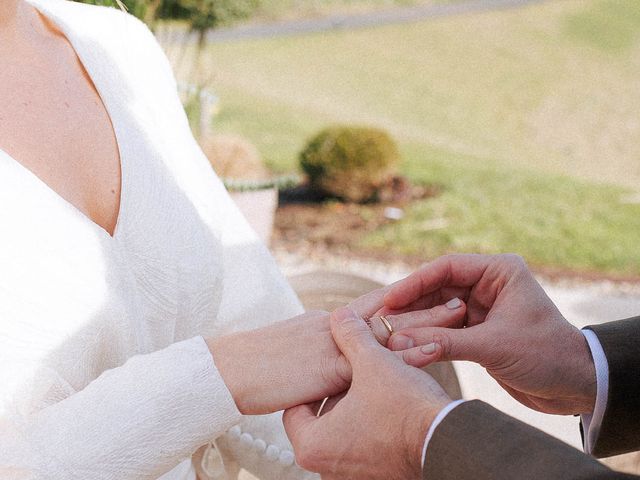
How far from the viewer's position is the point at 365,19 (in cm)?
1938

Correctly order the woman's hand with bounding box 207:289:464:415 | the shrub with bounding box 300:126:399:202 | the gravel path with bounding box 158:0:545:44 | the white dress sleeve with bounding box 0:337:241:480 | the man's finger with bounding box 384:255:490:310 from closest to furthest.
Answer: the white dress sleeve with bounding box 0:337:241:480
the woman's hand with bounding box 207:289:464:415
the man's finger with bounding box 384:255:490:310
the shrub with bounding box 300:126:399:202
the gravel path with bounding box 158:0:545:44

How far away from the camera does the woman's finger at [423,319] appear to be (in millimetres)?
1597

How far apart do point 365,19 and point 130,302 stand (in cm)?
1888

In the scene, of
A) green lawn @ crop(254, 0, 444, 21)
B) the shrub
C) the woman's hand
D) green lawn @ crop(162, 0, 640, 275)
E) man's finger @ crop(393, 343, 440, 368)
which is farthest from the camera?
green lawn @ crop(254, 0, 444, 21)

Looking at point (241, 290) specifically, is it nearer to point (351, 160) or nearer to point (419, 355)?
point (419, 355)

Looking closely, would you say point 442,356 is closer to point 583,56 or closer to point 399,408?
point 399,408

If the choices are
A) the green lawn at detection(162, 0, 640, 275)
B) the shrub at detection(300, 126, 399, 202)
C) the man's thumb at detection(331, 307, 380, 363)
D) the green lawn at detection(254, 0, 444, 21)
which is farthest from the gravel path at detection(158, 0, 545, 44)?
the man's thumb at detection(331, 307, 380, 363)

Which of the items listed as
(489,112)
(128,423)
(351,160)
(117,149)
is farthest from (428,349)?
(489,112)

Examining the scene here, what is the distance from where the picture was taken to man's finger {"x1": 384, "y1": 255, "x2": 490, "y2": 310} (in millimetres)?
1694

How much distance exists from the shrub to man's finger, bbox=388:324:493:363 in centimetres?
553

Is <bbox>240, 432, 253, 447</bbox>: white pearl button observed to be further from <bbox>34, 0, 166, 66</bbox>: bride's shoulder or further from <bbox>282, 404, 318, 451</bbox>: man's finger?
<bbox>34, 0, 166, 66</bbox>: bride's shoulder

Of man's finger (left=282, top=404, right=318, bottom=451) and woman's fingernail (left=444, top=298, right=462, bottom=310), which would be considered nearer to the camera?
man's finger (left=282, top=404, right=318, bottom=451)

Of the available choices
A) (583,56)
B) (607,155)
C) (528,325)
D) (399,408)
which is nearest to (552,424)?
(528,325)

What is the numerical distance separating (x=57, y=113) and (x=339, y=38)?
53.3ft
